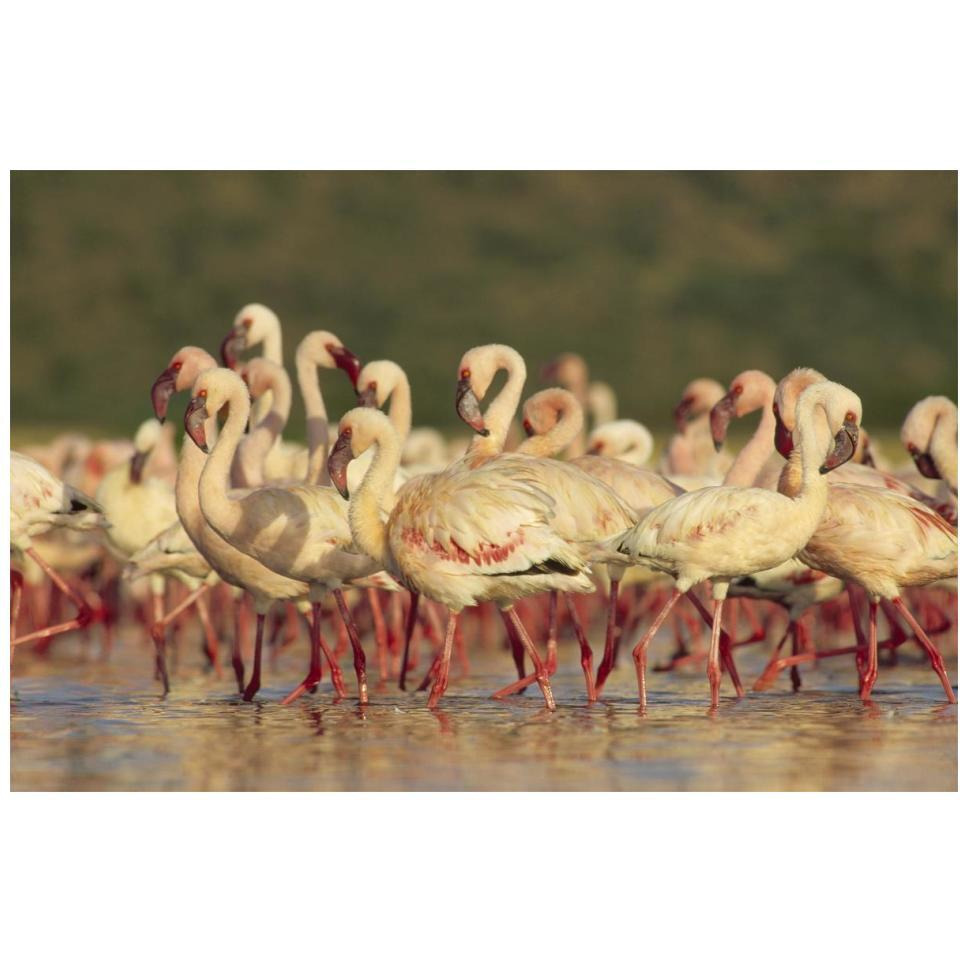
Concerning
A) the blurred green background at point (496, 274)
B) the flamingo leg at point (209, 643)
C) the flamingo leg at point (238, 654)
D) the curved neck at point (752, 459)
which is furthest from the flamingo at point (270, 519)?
the blurred green background at point (496, 274)

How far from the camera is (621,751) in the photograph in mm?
8008

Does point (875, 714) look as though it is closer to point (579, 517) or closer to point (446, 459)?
point (579, 517)

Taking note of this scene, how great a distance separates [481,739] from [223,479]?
2259 mm

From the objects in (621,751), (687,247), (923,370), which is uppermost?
(687,247)

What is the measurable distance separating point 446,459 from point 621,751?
822cm

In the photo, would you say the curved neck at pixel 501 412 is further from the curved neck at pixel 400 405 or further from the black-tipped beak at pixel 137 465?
the black-tipped beak at pixel 137 465

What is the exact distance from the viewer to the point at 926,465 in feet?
37.9

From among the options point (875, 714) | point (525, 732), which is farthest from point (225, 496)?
point (875, 714)

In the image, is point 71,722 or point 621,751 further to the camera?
point 71,722

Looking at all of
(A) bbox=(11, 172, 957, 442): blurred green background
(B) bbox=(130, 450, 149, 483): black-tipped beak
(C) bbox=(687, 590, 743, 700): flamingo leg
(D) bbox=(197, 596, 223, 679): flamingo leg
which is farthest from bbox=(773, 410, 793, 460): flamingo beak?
(A) bbox=(11, 172, 957, 442): blurred green background

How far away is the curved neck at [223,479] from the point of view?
9688 mm

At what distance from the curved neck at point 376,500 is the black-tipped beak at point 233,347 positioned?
321 cm

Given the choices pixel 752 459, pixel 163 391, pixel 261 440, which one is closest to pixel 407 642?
pixel 261 440

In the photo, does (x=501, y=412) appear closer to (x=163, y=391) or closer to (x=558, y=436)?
(x=558, y=436)
